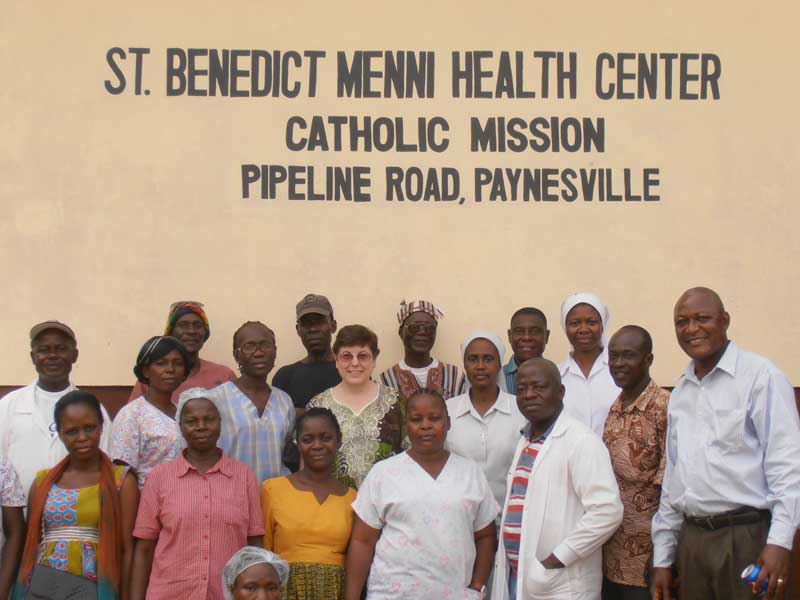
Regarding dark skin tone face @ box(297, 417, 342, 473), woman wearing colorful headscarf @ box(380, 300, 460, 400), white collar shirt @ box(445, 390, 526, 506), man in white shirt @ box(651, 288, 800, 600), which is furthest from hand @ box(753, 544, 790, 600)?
woman wearing colorful headscarf @ box(380, 300, 460, 400)

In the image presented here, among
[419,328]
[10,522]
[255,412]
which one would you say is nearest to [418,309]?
[419,328]

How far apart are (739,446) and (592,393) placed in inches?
43.4

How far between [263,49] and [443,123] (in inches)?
44.4

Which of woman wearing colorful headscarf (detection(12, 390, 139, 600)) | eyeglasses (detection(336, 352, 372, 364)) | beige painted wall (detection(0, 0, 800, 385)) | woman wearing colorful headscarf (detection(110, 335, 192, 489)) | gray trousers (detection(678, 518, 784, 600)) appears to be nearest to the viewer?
gray trousers (detection(678, 518, 784, 600))

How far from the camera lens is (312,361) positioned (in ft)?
19.0

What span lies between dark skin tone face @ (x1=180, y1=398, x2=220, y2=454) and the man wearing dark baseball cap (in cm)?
103

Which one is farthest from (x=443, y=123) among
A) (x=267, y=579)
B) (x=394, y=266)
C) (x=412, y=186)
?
(x=267, y=579)

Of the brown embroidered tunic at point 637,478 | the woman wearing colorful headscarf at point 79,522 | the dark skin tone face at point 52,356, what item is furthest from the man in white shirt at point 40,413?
the brown embroidered tunic at point 637,478

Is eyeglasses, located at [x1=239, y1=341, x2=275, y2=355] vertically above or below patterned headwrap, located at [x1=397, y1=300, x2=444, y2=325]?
below

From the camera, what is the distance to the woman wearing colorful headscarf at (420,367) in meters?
5.54

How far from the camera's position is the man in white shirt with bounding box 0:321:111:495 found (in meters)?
4.86

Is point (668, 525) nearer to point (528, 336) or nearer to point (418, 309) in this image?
point (528, 336)

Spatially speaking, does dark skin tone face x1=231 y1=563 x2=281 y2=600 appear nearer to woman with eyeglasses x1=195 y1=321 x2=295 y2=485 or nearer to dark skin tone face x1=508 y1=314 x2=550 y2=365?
woman with eyeglasses x1=195 y1=321 x2=295 y2=485

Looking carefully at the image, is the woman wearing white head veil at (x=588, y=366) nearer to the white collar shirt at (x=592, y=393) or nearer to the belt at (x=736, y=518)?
the white collar shirt at (x=592, y=393)
